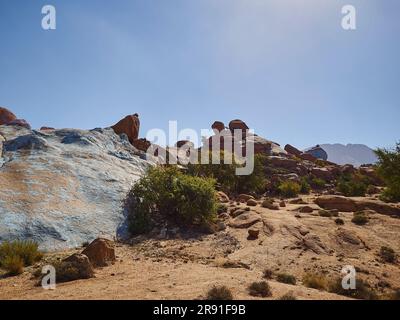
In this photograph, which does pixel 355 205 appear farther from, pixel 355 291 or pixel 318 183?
pixel 318 183

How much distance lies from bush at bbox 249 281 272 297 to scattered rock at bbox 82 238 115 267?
16.8ft

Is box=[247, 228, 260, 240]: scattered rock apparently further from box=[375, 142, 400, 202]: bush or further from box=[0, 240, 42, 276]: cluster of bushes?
box=[375, 142, 400, 202]: bush

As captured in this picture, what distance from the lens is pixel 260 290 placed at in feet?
24.8

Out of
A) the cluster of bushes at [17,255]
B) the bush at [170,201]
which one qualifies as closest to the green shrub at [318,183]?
the bush at [170,201]

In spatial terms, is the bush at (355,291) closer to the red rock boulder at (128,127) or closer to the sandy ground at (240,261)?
the sandy ground at (240,261)

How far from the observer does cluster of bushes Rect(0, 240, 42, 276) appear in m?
9.75

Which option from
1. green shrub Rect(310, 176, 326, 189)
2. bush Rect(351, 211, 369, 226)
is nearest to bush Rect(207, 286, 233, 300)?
bush Rect(351, 211, 369, 226)

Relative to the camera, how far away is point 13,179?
14641 millimetres

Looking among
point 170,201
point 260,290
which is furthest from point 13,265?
point 170,201

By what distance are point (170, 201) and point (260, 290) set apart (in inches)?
354

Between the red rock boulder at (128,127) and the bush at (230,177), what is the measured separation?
21.8 feet
